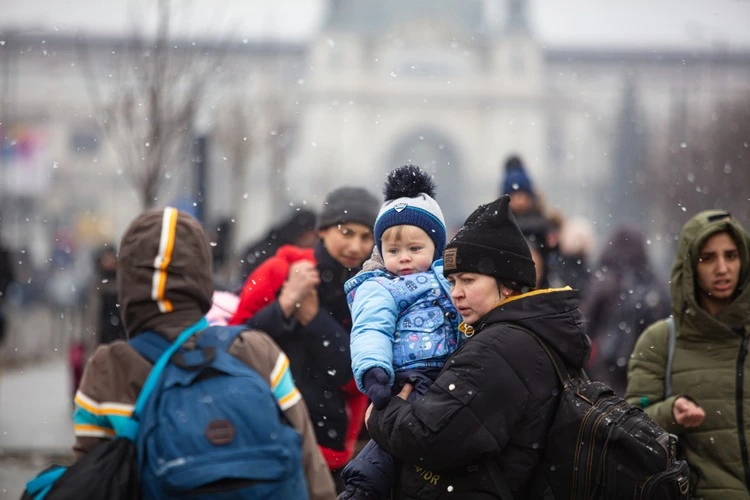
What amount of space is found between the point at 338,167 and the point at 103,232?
50.5ft

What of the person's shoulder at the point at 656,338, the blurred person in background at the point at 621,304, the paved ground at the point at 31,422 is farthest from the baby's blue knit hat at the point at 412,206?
the paved ground at the point at 31,422

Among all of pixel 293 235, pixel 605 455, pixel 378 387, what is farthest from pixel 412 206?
pixel 293 235

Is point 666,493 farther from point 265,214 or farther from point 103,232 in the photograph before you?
point 265,214

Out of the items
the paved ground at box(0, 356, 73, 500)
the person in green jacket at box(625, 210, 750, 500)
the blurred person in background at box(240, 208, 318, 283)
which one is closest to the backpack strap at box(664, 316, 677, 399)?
the person in green jacket at box(625, 210, 750, 500)

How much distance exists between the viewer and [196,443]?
307 cm

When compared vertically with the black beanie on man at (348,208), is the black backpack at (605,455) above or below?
below

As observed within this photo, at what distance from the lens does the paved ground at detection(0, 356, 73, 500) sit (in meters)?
9.44

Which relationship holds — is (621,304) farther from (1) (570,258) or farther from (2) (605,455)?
(2) (605,455)

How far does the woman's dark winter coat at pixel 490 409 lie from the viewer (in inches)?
128

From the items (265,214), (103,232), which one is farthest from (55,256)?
(265,214)

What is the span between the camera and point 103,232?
67.1 metres

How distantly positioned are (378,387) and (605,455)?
730mm

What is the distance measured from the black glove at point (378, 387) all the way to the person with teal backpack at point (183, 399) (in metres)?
0.23

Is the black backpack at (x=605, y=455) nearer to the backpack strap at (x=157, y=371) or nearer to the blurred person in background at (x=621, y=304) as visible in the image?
the backpack strap at (x=157, y=371)
